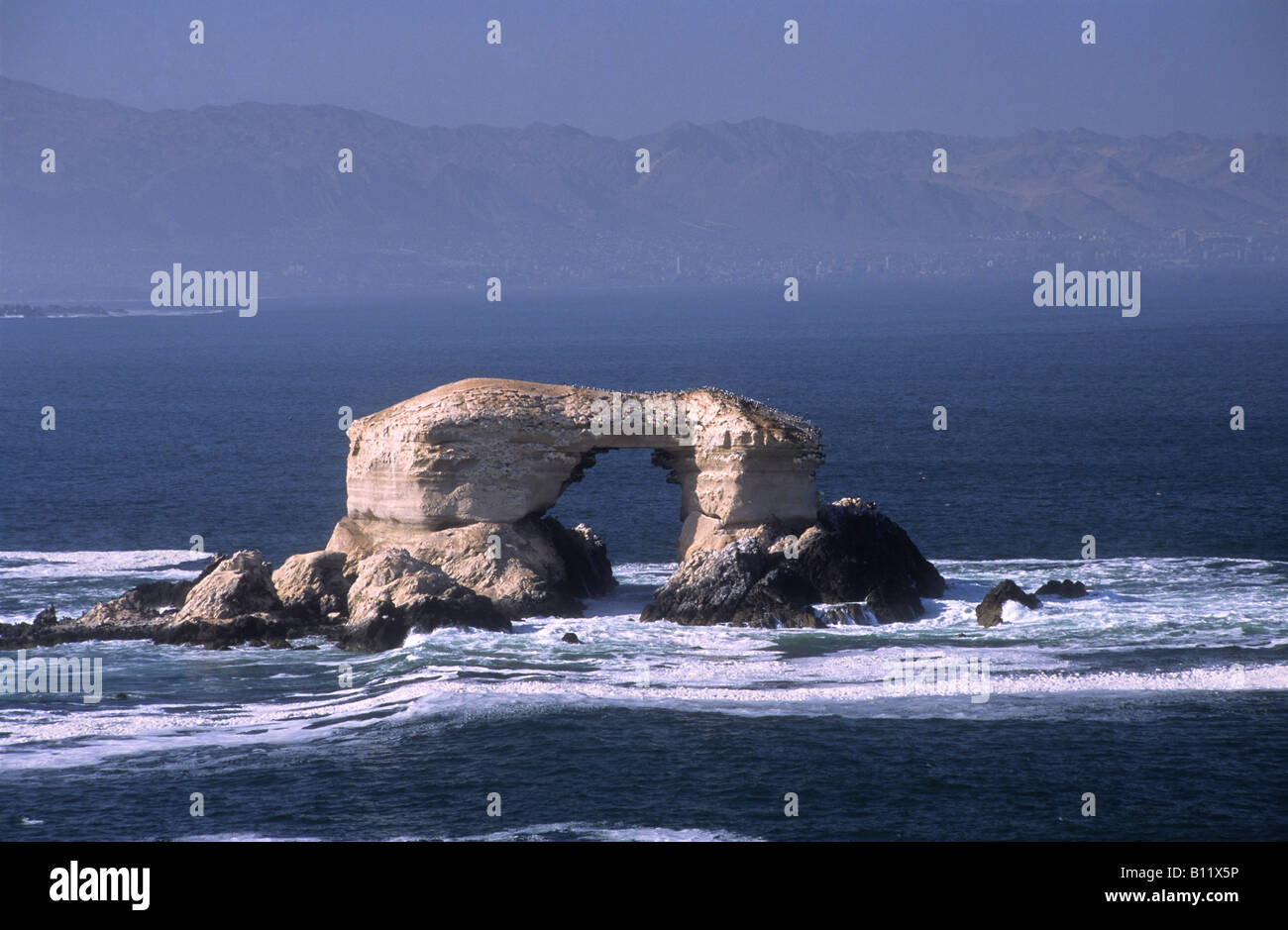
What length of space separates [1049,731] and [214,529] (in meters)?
→ 38.1

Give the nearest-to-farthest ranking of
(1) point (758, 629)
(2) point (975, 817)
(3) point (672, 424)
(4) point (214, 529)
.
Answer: (2) point (975, 817) → (1) point (758, 629) → (3) point (672, 424) → (4) point (214, 529)

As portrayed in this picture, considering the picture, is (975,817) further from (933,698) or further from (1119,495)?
(1119,495)

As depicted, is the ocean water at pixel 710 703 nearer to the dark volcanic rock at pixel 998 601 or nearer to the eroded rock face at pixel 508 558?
the dark volcanic rock at pixel 998 601

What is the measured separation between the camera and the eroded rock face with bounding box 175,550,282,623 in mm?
43562

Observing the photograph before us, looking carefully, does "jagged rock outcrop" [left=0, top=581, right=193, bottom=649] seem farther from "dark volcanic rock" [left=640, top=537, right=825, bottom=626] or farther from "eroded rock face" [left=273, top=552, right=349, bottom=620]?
"dark volcanic rock" [left=640, top=537, right=825, bottom=626]

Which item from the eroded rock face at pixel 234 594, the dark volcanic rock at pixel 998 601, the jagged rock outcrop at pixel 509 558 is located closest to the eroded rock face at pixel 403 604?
the jagged rock outcrop at pixel 509 558

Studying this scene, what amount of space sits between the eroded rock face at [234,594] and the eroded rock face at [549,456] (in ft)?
11.3

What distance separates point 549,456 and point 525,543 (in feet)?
8.56

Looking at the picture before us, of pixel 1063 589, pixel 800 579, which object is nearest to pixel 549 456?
pixel 800 579

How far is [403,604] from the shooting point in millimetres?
42938

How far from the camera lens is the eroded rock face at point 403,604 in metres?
42.2

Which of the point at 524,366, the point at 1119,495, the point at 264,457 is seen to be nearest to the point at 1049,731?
the point at 1119,495

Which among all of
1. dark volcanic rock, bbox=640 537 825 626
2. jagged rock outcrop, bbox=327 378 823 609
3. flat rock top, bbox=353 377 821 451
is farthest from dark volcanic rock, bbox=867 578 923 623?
flat rock top, bbox=353 377 821 451

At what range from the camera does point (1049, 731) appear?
114 feet
